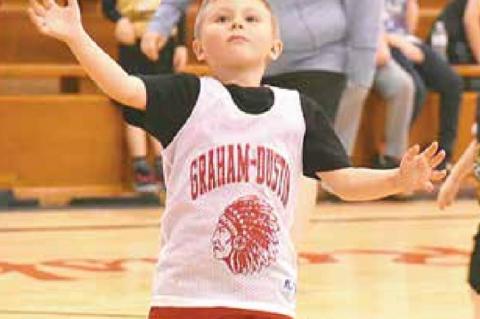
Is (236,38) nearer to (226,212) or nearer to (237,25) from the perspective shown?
(237,25)

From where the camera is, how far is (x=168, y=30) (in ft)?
12.9

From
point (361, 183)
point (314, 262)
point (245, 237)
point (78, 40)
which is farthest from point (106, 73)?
point (314, 262)

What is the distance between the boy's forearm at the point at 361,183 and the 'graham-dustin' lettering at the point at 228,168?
0.17 m

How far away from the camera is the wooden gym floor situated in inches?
174

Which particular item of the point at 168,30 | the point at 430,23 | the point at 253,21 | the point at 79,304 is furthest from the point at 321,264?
the point at 430,23

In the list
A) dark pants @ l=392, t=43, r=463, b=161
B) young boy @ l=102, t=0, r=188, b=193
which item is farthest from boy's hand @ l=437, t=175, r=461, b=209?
dark pants @ l=392, t=43, r=463, b=161

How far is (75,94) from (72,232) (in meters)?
1.51

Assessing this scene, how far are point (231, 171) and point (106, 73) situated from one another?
0.31m

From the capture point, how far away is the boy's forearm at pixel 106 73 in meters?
2.26

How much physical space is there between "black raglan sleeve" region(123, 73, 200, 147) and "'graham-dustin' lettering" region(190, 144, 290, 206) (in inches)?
3.2

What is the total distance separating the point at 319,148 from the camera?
2.49 meters

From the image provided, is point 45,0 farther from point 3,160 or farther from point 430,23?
point 430,23

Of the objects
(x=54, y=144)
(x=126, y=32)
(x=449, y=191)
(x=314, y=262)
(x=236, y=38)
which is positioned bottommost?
(x=54, y=144)

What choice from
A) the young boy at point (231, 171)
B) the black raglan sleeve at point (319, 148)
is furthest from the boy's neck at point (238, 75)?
the black raglan sleeve at point (319, 148)
